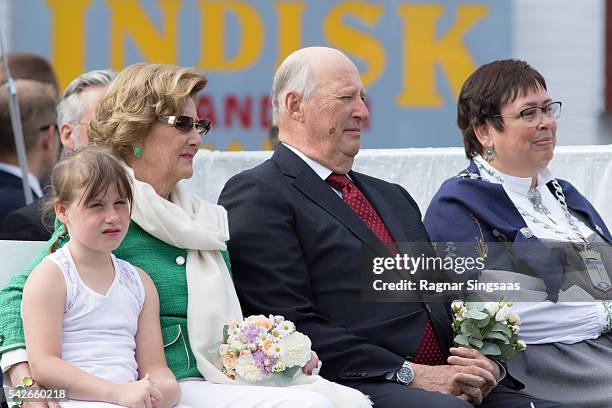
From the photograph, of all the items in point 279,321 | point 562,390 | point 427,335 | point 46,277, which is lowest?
point 562,390

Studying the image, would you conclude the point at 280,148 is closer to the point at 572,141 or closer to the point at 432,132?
the point at 432,132

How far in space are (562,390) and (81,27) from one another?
5378 millimetres

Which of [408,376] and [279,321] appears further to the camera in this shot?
[408,376]

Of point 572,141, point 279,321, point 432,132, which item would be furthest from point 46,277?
point 572,141

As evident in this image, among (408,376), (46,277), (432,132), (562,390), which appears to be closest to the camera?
(46,277)

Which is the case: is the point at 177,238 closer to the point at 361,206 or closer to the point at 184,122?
the point at 184,122

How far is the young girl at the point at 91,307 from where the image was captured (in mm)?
3475

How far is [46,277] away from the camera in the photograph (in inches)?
139

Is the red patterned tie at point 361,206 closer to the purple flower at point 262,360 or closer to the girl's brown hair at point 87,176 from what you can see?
the purple flower at point 262,360

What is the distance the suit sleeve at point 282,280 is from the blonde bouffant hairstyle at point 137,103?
18.3 inches

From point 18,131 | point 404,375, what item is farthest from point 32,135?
point 404,375

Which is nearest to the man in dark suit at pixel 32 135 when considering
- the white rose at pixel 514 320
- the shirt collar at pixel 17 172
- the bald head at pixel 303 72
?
the shirt collar at pixel 17 172

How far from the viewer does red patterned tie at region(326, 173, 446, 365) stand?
4414mm

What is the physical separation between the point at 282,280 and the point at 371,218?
21.5 inches
